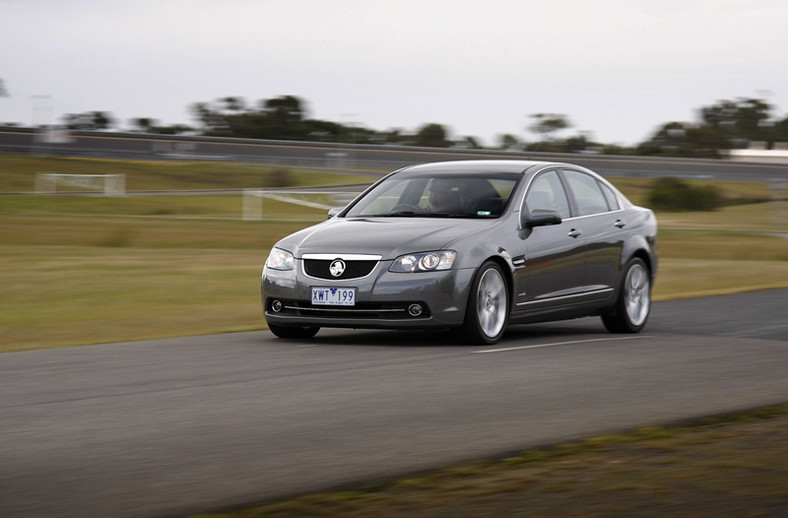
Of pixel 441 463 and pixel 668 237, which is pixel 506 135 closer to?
pixel 668 237

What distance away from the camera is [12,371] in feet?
29.9

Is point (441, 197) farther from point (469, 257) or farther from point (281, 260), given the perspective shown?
point (281, 260)

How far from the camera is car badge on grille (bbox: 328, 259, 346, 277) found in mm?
10781

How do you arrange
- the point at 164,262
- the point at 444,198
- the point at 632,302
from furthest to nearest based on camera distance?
the point at 164,262
the point at 632,302
the point at 444,198

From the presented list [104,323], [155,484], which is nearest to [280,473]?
[155,484]

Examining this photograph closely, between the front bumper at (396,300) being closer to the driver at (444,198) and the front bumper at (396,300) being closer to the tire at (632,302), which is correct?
the driver at (444,198)

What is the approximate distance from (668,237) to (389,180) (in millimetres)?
24185

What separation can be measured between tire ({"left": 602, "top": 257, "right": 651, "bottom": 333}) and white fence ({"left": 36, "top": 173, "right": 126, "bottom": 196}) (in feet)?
141

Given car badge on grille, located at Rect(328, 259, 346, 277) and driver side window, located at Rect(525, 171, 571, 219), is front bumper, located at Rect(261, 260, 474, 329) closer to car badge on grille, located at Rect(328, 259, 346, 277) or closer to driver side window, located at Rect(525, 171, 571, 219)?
car badge on grille, located at Rect(328, 259, 346, 277)

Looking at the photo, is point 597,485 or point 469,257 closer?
point 597,485

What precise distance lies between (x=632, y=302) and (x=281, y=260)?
149 inches

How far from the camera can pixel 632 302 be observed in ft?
42.8

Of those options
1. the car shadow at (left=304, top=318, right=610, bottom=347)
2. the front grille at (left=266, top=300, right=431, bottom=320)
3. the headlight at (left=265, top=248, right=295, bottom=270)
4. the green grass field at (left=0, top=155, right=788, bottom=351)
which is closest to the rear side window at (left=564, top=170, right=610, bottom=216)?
the car shadow at (left=304, top=318, right=610, bottom=347)

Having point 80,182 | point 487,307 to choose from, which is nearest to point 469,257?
point 487,307
